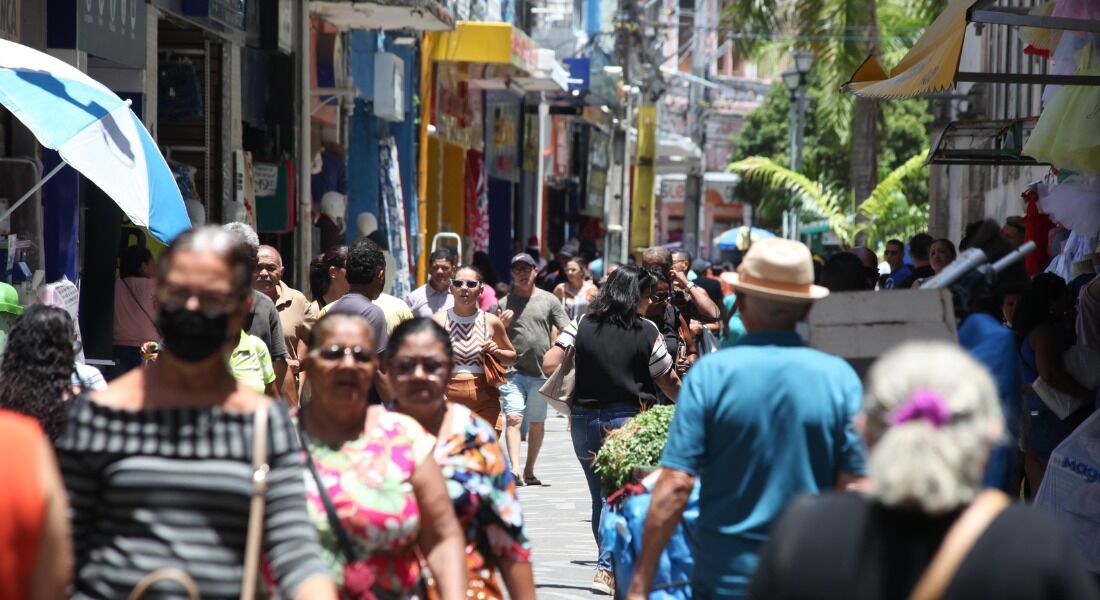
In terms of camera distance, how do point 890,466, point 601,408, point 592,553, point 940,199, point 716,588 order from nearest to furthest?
point 890,466, point 716,588, point 601,408, point 592,553, point 940,199

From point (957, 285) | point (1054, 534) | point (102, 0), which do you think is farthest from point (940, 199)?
point (1054, 534)

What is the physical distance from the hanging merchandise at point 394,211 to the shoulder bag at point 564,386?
1144 cm

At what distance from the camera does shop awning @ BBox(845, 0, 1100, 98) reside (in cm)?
755

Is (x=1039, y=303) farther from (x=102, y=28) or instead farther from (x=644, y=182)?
(x=644, y=182)

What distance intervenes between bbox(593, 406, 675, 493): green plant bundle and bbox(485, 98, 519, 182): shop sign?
74.5ft

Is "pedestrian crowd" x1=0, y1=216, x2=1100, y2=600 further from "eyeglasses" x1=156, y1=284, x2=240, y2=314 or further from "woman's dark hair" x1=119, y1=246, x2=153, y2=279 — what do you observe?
"woman's dark hair" x1=119, y1=246, x2=153, y2=279

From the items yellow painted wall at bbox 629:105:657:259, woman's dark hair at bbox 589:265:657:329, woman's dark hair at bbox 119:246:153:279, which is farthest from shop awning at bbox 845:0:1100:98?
yellow painted wall at bbox 629:105:657:259

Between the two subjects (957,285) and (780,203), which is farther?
(780,203)

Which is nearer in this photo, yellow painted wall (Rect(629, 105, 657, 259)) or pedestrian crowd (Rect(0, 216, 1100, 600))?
pedestrian crowd (Rect(0, 216, 1100, 600))

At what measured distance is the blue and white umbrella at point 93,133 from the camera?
7.82m

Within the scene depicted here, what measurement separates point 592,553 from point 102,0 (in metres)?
4.80

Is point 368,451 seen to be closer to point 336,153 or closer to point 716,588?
point 716,588

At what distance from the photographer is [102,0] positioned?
11367 millimetres

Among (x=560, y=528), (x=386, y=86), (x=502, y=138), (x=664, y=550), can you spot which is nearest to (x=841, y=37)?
(x=502, y=138)
